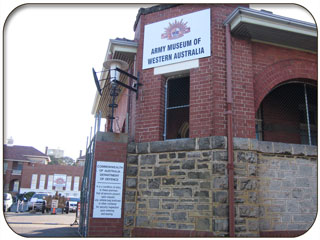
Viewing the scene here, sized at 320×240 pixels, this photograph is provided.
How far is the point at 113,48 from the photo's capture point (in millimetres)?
8508

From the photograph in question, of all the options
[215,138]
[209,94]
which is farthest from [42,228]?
[209,94]

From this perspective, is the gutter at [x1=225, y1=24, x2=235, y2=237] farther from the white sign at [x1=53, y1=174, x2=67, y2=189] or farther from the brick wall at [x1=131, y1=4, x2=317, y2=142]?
the white sign at [x1=53, y1=174, x2=67, y2=189]

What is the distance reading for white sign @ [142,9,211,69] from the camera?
7477 mm

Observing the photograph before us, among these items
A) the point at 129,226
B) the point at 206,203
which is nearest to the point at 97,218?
the point at 129,226

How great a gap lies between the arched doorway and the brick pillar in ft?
13.6

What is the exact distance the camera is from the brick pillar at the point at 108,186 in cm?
703

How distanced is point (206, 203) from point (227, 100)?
87.4 inches

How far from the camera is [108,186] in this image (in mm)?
7242

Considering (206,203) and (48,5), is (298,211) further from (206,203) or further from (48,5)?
(48,5)

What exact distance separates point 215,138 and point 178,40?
8.60ft

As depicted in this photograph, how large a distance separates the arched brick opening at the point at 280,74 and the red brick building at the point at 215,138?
0.09 feet

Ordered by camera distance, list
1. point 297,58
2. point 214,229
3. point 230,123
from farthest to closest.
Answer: point 297,58, point 230,123, point 214,229

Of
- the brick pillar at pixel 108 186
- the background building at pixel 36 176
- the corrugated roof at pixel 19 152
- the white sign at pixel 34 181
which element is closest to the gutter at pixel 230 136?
the brick pillar at pixel 108 186

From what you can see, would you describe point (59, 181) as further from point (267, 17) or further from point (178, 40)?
point (267, 17)
